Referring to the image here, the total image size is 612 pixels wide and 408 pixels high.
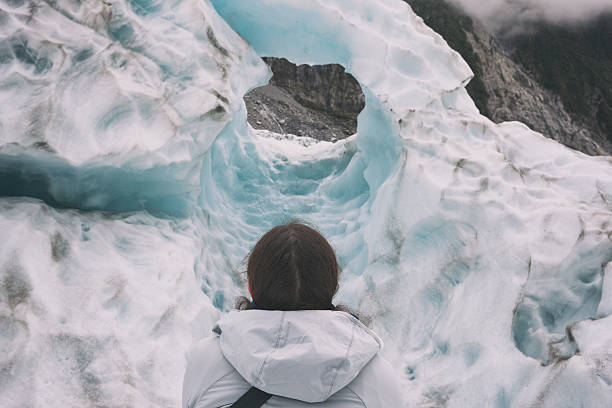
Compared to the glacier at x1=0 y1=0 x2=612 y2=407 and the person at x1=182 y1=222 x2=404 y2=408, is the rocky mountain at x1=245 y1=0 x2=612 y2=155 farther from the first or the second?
the person at x1=182 y1=222 x2=404 y2=408

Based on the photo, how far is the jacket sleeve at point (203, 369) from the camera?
1063mm

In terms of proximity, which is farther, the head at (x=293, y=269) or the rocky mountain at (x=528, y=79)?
the rocky mountain at (x=528, y=79)

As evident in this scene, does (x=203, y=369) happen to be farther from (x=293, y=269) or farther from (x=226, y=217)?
(x=226, y=217)

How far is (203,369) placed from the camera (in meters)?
1.10

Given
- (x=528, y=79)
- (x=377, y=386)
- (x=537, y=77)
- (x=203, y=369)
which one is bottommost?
(x=528, y=79)

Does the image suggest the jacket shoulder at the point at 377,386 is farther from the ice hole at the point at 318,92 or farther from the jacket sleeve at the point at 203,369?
the ice hole at the point at 318,92

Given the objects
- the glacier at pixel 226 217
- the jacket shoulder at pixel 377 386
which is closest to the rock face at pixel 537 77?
the glacier at pixel 226 217

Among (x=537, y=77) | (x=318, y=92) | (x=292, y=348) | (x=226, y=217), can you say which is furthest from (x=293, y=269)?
(x=537, y=77)

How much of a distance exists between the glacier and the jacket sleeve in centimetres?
96

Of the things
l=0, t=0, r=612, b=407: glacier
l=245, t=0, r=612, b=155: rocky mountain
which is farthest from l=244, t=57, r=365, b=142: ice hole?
l=0, t=0, r=612, b=407: glacier

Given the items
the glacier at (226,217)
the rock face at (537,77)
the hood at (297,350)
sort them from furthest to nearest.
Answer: the rock face at (537,77)
the glacier at (226,217)
the hood at (297,350)

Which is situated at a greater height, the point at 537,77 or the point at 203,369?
the point at 203,369

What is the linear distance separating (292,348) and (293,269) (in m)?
0.19

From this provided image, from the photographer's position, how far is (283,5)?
4160 millimetres
